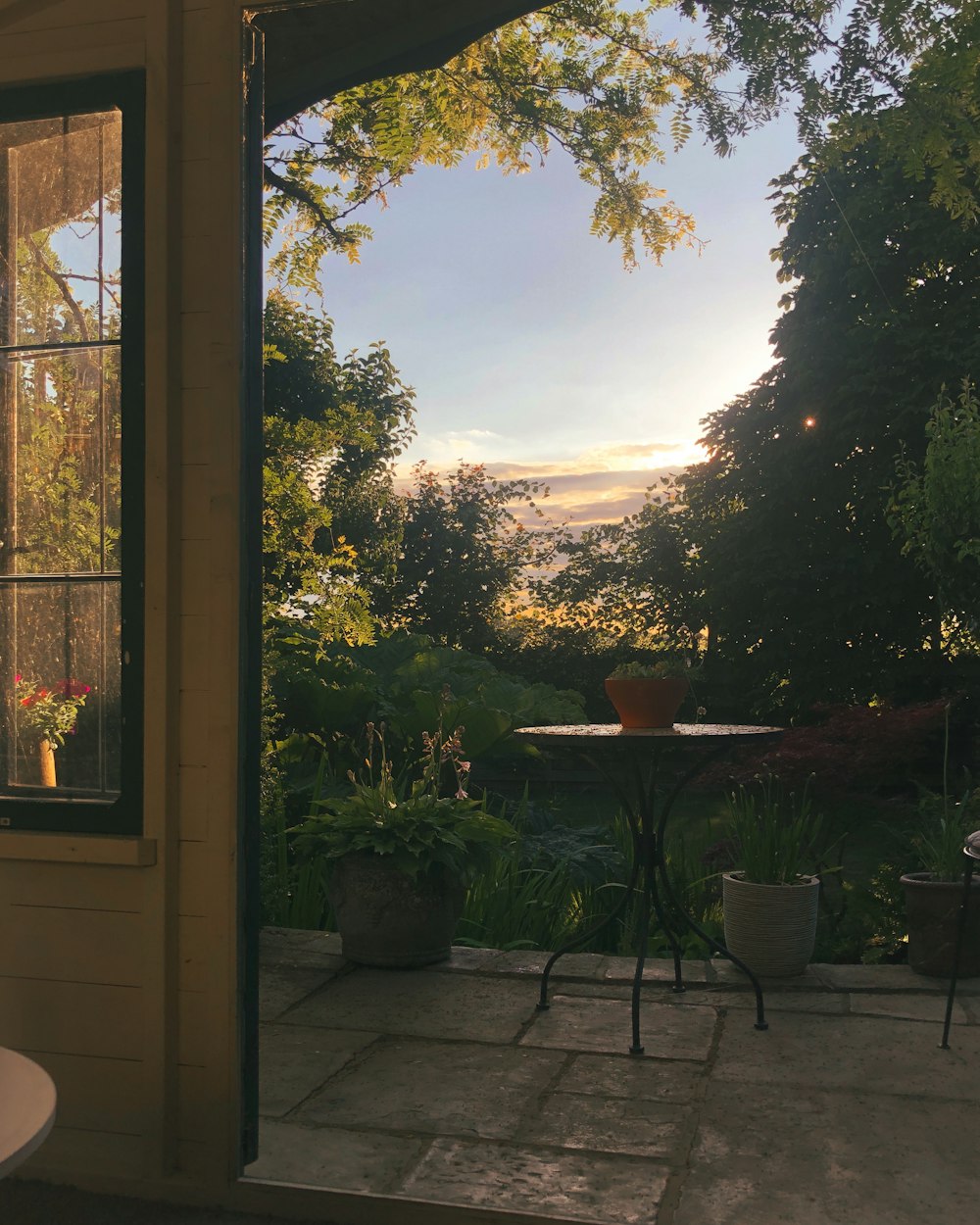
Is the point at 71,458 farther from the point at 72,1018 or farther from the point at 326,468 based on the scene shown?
the point at 326,468

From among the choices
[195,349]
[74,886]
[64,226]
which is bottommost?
[74,886]

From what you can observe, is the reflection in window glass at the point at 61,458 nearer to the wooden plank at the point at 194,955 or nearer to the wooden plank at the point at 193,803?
the wooden plank at the point at 193,803

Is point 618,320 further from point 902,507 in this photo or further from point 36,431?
point 36,431

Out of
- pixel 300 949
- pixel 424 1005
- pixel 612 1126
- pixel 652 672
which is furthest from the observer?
pixel 300 949

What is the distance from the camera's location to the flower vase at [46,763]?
2.45 meters

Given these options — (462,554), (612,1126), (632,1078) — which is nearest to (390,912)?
(632,1078)

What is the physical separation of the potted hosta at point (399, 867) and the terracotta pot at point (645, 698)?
2.75 ft

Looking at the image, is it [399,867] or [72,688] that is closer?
[72,688]

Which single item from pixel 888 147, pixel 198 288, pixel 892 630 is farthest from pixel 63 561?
pixel 892 630

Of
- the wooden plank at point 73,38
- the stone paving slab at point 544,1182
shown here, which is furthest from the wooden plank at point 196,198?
the stone paving slab at point 544,1182

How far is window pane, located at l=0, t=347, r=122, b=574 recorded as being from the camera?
2383 mm

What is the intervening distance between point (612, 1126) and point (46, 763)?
1.46 m

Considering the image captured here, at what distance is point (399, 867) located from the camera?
12.6 ft

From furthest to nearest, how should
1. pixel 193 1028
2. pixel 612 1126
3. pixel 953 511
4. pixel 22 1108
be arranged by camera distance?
pixel 953 511 < pixel 612 1126 < pixel 193 1028 < pixel 22 1108
